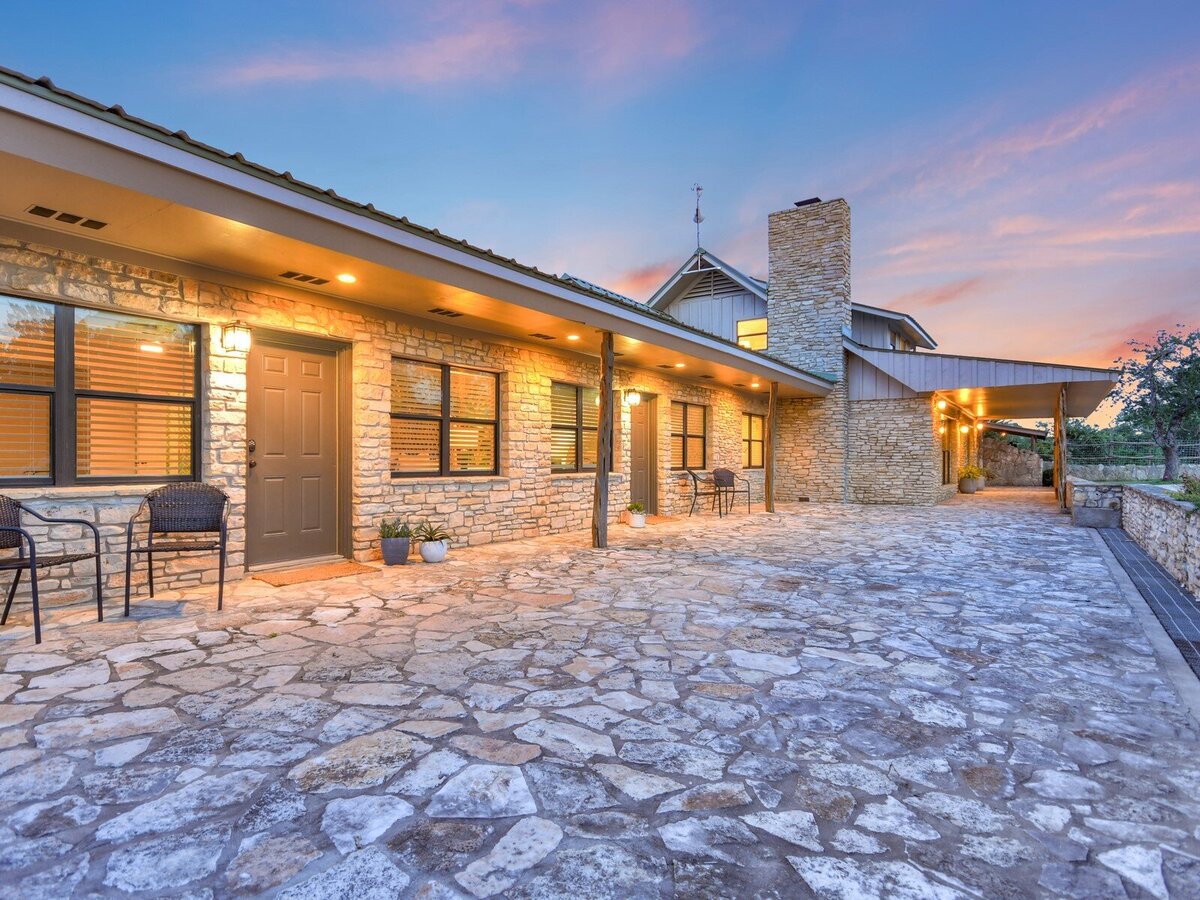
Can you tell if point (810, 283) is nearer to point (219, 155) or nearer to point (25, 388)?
point (219, 155)

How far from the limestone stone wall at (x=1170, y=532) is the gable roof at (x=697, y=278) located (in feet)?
31.6

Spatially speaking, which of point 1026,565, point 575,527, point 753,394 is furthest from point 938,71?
point 575,527

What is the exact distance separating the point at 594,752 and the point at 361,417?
4794 millimetres

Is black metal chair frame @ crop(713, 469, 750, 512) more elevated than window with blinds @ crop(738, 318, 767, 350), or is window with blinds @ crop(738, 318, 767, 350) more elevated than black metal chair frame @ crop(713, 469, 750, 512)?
window with blinds @ crop(738, 318, 767, 350)

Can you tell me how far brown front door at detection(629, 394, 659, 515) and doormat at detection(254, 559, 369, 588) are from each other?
554cm

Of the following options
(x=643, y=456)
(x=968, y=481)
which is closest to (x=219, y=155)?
(x=643, y=456)

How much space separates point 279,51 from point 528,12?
3.66 metres

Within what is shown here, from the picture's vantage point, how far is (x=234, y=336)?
16.5ft

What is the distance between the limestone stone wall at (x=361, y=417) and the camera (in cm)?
434

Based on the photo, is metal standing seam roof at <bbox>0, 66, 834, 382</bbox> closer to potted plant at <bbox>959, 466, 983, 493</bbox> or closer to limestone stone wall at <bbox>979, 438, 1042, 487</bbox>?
potted plant at <bbox>959, 466, 983, 493</bbox>

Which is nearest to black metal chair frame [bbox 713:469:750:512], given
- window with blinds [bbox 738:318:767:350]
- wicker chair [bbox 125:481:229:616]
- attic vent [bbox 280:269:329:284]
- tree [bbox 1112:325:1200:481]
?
window with blinds [bbox 738:318:767:350]

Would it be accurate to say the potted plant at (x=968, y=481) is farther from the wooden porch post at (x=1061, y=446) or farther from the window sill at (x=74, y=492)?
the window sill at (x=74, y=492)

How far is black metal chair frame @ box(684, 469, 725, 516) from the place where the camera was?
11188mm

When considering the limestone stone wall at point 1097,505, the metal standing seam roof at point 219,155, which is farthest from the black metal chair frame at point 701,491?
the metal standing seam roof at point 219,155
